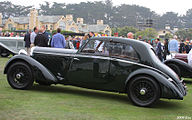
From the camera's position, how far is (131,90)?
7.55 m

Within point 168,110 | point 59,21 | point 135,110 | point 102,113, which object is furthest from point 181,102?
point 59,21

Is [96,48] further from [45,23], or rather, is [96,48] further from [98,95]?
[45,23]

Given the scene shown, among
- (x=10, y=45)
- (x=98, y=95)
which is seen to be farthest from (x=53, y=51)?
(x=10, y=45)

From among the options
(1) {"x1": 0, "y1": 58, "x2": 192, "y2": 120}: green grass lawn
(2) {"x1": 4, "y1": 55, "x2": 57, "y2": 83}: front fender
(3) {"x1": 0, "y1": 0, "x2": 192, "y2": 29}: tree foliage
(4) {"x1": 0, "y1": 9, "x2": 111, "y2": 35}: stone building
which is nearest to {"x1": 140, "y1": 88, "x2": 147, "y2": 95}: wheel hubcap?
(1) {"x1": 0, "y1": 58, "x2": 192, "y2": 120}: green grass lawn

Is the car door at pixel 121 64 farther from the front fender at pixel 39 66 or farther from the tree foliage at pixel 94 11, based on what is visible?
the tree foliage at pixel 94 11

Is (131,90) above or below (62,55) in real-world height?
below

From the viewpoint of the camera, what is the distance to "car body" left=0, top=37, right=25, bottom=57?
2059 centimetres

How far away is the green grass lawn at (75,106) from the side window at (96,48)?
46.1 inches

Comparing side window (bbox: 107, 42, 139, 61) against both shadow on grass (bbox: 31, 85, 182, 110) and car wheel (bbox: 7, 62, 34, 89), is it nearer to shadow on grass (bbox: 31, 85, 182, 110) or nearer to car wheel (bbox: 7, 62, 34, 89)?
shadow on grass (bbox: 31, 85, 182, 110)

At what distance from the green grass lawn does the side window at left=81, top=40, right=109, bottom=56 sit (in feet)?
3.84

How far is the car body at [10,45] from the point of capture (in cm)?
2059

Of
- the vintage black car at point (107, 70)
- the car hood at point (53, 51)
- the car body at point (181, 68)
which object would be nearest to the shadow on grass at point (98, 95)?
the vintage black car at point (107, 70)

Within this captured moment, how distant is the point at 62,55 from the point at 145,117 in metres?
3.06

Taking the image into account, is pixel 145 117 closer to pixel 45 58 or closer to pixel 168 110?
pixel 168 110
